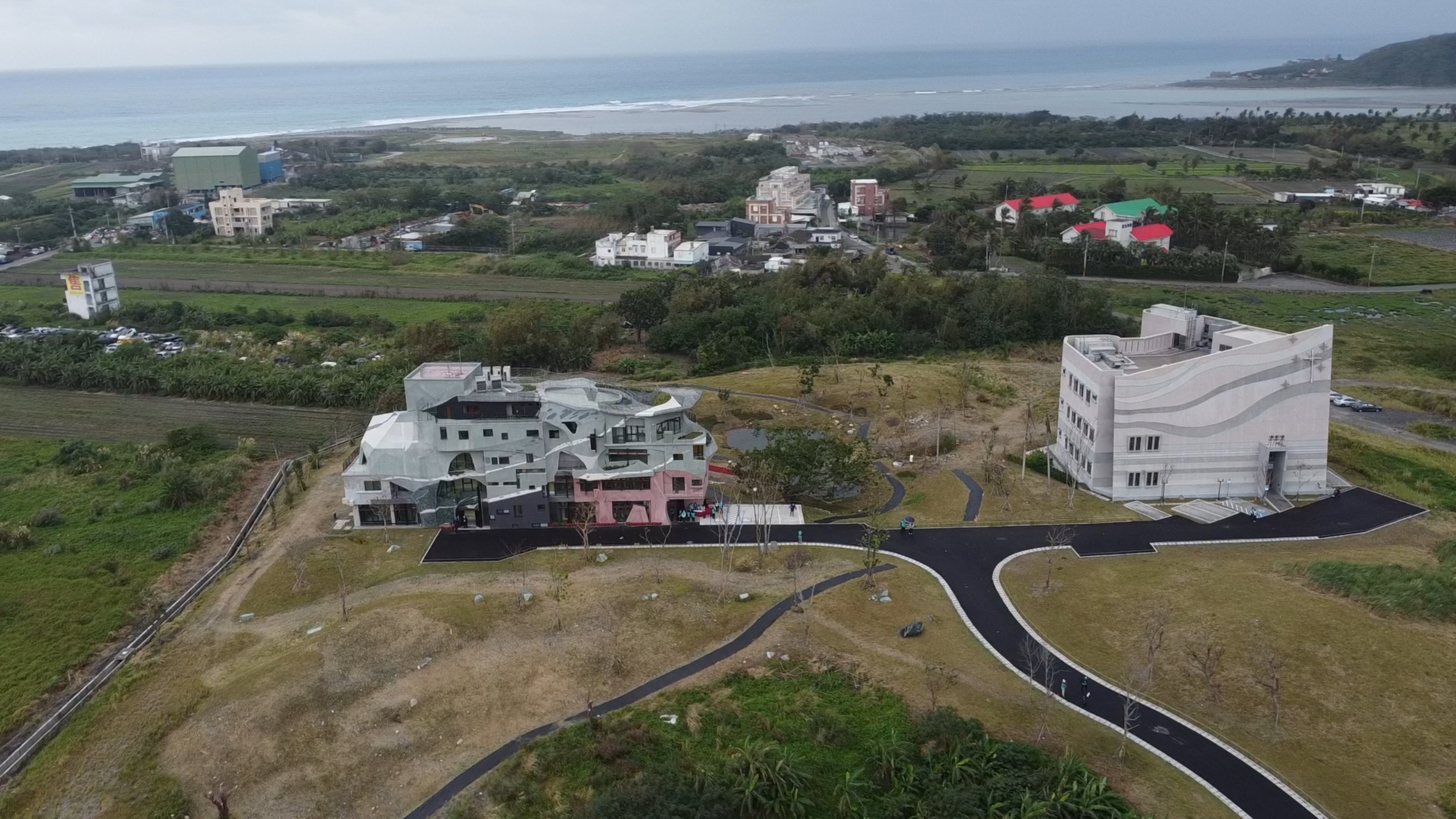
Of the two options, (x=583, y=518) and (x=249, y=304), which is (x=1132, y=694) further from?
(x=249, y=304)

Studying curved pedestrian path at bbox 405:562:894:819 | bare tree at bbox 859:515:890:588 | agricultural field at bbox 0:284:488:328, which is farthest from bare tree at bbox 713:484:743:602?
agricultural field at bbox 0:284:488:328

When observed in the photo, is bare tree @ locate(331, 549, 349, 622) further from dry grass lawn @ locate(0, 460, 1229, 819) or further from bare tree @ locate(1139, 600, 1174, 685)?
bare tree @ locate(1139, 600, 1174, 685)

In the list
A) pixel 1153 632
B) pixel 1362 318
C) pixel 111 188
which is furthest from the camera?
pixel 111 188

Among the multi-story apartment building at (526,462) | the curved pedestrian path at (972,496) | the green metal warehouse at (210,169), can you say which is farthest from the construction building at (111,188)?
the curved pedestrian path at (972,496)

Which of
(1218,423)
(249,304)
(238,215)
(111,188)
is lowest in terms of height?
(1218,423)

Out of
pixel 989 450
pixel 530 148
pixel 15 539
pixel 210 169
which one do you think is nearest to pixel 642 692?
pixel 989 450

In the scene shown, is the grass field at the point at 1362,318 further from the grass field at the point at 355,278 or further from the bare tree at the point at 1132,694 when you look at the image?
the grass field at the point at 355,278

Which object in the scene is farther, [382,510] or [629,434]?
[382,510]
